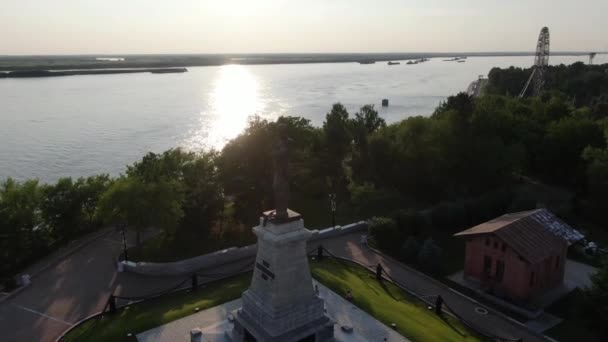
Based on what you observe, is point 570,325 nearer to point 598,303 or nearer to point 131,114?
point 598,303

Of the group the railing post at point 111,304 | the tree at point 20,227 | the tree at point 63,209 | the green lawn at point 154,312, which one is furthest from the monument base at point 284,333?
the tree at point 63,209

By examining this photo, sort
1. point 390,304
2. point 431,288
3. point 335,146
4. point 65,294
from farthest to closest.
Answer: point 335,146
point 431,288
point 65,294
point 390,304

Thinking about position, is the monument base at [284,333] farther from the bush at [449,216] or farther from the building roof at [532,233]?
the bush at [449,216]

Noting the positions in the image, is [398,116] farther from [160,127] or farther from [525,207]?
[525,207]

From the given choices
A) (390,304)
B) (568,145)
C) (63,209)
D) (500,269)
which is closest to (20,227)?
(63,209)

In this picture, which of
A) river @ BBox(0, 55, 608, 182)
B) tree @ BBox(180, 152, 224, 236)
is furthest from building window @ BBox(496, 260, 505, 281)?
river @ BBox(0, 55, 608, 182)

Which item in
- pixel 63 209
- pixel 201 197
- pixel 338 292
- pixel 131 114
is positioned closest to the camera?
pixel 338 292
